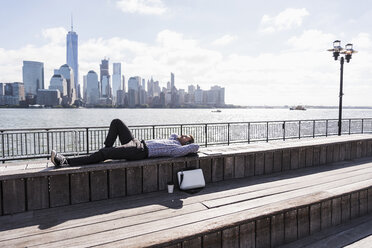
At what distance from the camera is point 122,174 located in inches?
151

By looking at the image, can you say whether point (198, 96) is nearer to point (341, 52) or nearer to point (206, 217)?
point (341, 52)

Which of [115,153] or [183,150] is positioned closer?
[115,153]

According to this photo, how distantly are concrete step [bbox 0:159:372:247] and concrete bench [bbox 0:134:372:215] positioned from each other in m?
0.17

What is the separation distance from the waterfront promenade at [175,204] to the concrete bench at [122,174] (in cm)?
1

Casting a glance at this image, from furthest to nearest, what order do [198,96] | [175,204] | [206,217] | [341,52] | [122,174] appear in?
[198,96] < [341,52] < [122,174] < [175,204] < [206,217]

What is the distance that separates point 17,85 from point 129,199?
152727mm

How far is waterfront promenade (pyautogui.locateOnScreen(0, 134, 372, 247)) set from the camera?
8.35ft

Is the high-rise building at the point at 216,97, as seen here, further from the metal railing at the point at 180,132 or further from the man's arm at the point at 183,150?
the man's arm at the point at 183,150

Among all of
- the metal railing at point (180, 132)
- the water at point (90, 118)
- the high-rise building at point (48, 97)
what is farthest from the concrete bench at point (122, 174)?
the high-rise building at point (48, 97)

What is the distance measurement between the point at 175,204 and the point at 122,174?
0.95 metres

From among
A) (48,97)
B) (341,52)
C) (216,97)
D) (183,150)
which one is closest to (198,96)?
(216,97)

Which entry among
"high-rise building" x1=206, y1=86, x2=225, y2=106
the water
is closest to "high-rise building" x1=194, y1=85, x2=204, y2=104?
"high-rise building" x1=206, y1=86, x2=225, y2=106

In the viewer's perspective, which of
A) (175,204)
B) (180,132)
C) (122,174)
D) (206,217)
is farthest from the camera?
(180,132)

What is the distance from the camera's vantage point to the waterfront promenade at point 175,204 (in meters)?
2.54
